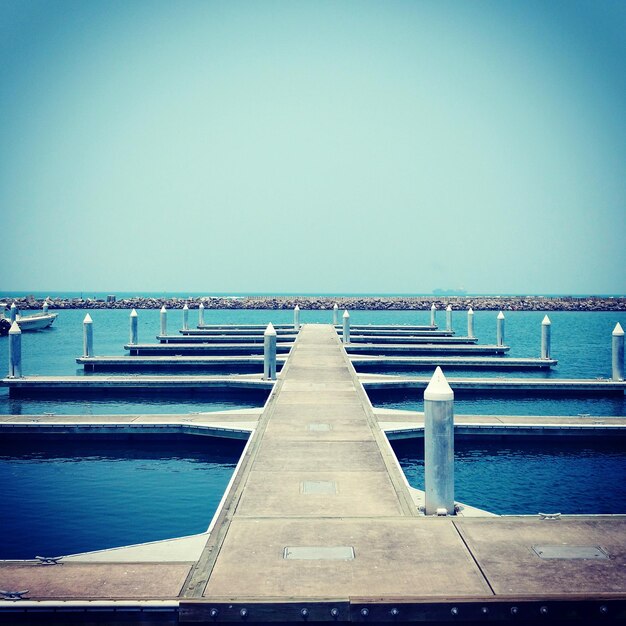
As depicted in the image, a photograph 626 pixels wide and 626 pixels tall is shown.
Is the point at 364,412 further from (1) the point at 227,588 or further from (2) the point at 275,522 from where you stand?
(1) the point at 227,588

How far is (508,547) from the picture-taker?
6.20 metres

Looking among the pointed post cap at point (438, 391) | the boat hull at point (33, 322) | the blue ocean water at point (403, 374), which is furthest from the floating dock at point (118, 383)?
the boat hull at point (33, 322)

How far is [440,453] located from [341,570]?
221cm

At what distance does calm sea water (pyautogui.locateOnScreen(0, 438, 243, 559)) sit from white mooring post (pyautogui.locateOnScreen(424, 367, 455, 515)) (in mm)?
3832

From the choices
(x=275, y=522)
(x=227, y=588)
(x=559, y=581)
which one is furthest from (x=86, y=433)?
(x=559, y=581)

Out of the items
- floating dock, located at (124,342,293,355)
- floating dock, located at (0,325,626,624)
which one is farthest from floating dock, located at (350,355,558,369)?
floating dock, located at (0,325,626,624)

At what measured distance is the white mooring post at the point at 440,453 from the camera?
24.4ft

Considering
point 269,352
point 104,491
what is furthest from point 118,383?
point 104,491

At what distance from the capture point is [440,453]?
7426 mm

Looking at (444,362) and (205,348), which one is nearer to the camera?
(444,362)

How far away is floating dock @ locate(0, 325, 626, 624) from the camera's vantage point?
5.14 m

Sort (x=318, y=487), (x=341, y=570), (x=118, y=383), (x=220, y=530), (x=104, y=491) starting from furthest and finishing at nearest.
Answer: (x=118, y=383) → (x=104, y=491) → (x=318, y=487) → (x=220, y=530) → (x=341, y=570)

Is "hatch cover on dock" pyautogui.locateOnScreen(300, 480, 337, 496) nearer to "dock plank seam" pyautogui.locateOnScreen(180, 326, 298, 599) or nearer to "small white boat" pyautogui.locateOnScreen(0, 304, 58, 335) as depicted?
"dock plank seam" pyautogui.locateOnScreen(180, 326, 298, 599)

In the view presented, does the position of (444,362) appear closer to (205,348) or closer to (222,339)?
(205,348)
